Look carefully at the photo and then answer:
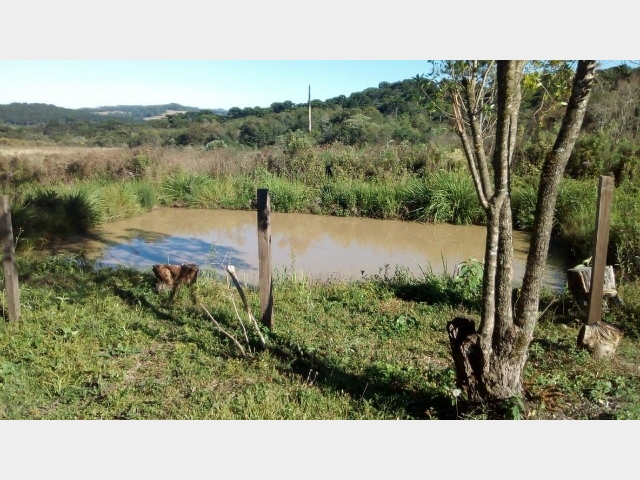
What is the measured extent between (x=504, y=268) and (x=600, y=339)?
1688 millimetres

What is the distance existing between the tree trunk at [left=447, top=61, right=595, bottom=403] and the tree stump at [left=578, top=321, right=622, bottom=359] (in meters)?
1.29

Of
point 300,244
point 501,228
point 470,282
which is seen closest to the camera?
point 501,228

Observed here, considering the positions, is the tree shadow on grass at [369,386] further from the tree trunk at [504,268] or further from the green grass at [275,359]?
the tree trunk at [504,268]

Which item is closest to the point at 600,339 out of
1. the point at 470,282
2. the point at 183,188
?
the point at 470,282

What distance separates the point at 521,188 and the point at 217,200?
25.3ft

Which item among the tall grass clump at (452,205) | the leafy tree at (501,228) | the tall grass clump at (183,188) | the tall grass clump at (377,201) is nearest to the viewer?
the leafy tree at (501,228)

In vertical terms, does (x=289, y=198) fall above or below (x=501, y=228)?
below

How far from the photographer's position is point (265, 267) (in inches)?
185

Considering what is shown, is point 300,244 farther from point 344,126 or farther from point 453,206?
point 344,126

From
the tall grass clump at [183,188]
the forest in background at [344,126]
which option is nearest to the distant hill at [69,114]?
the forest in background at [344,126]

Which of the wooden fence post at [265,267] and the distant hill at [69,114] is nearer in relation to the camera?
the wooden fence post at [265,267]

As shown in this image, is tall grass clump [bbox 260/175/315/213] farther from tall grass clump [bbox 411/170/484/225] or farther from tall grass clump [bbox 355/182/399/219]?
tall grass clump [bbox 411/170/484/225]

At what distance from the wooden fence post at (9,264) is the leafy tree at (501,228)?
3.89m

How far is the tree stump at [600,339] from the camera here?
408 cm
